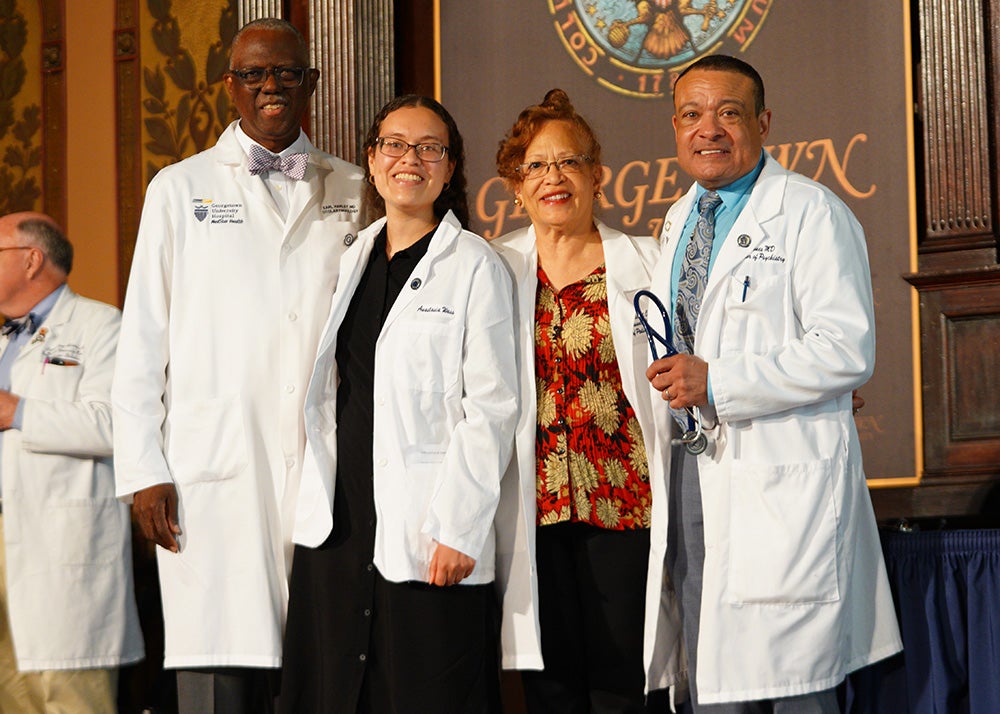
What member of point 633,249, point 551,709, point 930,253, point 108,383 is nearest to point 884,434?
point 930,253

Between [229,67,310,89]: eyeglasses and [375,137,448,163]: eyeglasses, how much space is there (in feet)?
1.14

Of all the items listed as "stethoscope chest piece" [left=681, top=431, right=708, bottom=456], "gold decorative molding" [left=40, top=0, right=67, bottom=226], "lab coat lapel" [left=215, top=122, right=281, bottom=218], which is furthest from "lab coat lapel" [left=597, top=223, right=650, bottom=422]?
"gold decorative molding" [left=40, top=0, right=67, bottom=226]

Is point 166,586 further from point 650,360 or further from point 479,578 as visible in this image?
point 650,360

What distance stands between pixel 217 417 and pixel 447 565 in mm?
667

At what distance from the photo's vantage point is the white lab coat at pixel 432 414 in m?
2.94

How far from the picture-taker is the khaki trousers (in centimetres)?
385

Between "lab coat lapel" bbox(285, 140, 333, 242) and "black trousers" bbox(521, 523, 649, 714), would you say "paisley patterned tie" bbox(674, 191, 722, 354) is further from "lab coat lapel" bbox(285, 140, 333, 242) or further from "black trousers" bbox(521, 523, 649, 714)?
"lab coat lapel" bbox(285, 140, 333, 242)

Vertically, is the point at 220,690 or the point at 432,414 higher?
the point at 432,414

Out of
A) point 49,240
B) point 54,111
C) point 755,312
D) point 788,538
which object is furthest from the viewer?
point 54,111

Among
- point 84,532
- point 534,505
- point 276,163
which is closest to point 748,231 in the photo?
point 534,505

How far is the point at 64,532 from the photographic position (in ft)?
12.7

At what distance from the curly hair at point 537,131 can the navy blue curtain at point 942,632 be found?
48.2 inches

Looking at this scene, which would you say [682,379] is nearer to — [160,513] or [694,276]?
[694,276]

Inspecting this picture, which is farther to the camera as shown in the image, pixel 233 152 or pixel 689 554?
pixel 233 152
